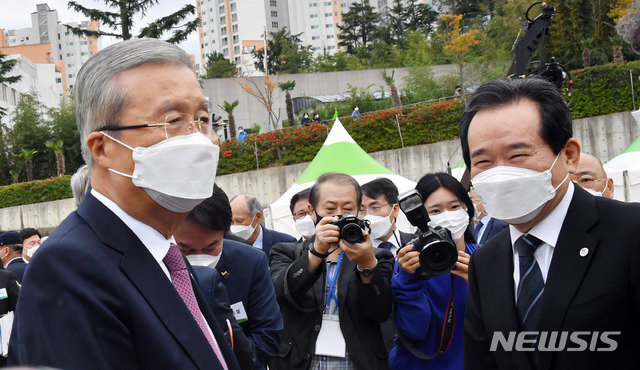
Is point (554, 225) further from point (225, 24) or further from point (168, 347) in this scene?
point (225, 24)

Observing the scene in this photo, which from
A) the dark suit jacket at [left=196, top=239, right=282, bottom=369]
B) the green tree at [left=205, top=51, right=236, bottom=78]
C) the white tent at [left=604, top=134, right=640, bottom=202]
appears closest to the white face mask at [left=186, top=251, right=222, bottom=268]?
the dark suit jacket at [left=196, top=239, right=282, bottom=369]

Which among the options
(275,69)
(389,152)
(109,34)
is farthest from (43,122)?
(275,69)

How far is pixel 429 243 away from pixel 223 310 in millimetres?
1126

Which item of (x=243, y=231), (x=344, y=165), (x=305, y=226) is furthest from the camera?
(x=344, y=165)

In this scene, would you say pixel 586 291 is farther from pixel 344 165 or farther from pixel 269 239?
pixel 344 165

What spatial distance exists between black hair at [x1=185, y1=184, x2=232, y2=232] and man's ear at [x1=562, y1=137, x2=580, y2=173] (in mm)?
1666

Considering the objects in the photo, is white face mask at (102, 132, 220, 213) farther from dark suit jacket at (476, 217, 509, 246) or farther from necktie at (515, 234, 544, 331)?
dark suit jacket at (476, 217, 509, 246)

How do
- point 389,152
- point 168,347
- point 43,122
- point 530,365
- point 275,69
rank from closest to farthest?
point 168,347 < point 530,365 < point 389,152 < point 43,122 < point 275,69

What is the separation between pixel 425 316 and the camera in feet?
11.9

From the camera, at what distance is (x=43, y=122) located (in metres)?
40.1

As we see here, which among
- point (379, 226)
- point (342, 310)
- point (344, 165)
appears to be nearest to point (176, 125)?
point (342, 310)

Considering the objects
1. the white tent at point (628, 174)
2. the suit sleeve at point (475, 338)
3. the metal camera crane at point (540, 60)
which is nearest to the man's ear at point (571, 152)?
the suit sleeve at point (475, 338)

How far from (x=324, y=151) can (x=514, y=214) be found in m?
9.83

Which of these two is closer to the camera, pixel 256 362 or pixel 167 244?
pixel 167 244
